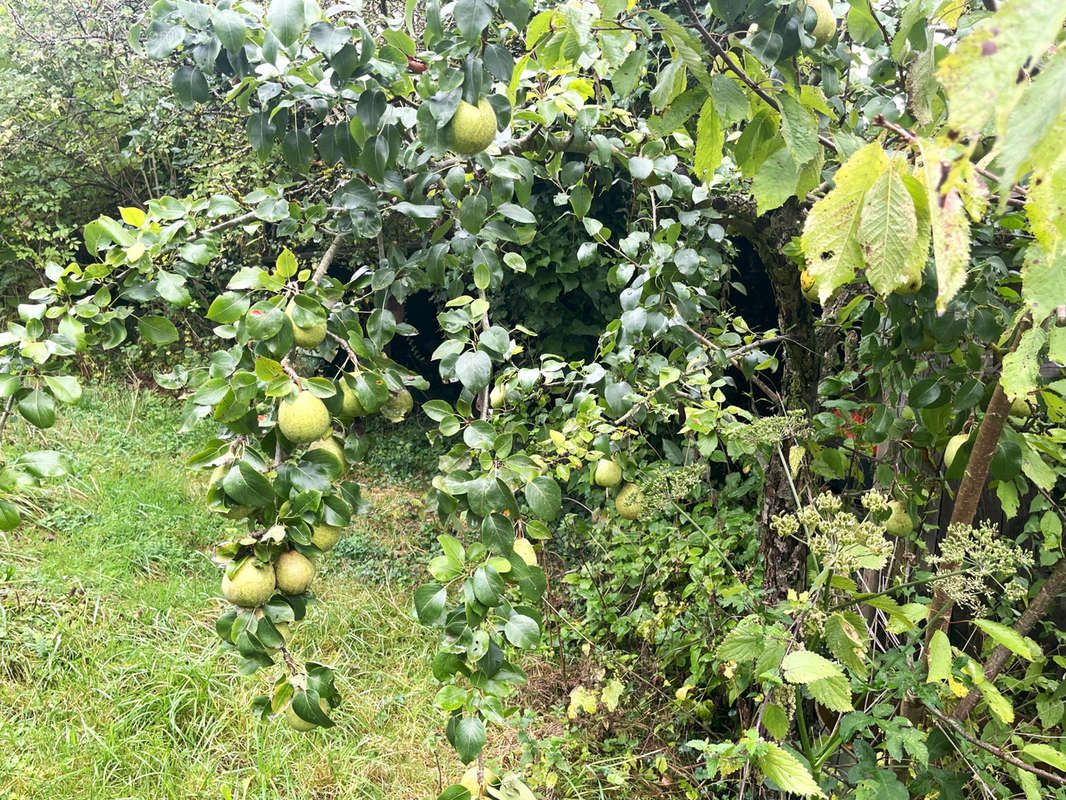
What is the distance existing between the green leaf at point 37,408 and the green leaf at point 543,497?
25.5 inches

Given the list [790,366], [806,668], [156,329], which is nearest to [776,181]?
[806,668]

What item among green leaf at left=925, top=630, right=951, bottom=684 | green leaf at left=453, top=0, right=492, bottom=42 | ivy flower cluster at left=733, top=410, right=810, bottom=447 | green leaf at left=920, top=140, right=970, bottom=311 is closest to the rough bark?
ivy flower cluster at left=733, top=410, right=810, bottom=447

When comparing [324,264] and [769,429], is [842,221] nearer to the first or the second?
[324,264]

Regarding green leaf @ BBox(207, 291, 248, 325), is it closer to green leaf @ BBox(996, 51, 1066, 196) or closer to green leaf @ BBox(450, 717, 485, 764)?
green leaf @ BBox(450, 717, 485, 764)

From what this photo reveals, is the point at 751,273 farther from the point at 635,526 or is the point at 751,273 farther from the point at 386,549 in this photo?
the point at 386,549

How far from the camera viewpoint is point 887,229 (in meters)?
0.47

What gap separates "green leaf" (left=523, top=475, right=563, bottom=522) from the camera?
3.19 ft

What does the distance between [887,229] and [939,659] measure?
76cm

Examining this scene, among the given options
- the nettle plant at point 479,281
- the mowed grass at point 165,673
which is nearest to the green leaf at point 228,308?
the nettle plant at point 479,281

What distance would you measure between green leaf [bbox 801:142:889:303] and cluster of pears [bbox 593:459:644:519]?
3.45ft

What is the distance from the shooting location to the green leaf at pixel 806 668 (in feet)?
2.90

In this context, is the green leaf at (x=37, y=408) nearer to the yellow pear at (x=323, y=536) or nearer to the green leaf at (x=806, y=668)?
the yellow pear at (x=323, y=536)

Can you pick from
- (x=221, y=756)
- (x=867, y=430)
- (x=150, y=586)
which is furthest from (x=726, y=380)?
(x=150, y=586)

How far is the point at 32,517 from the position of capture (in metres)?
3.20
